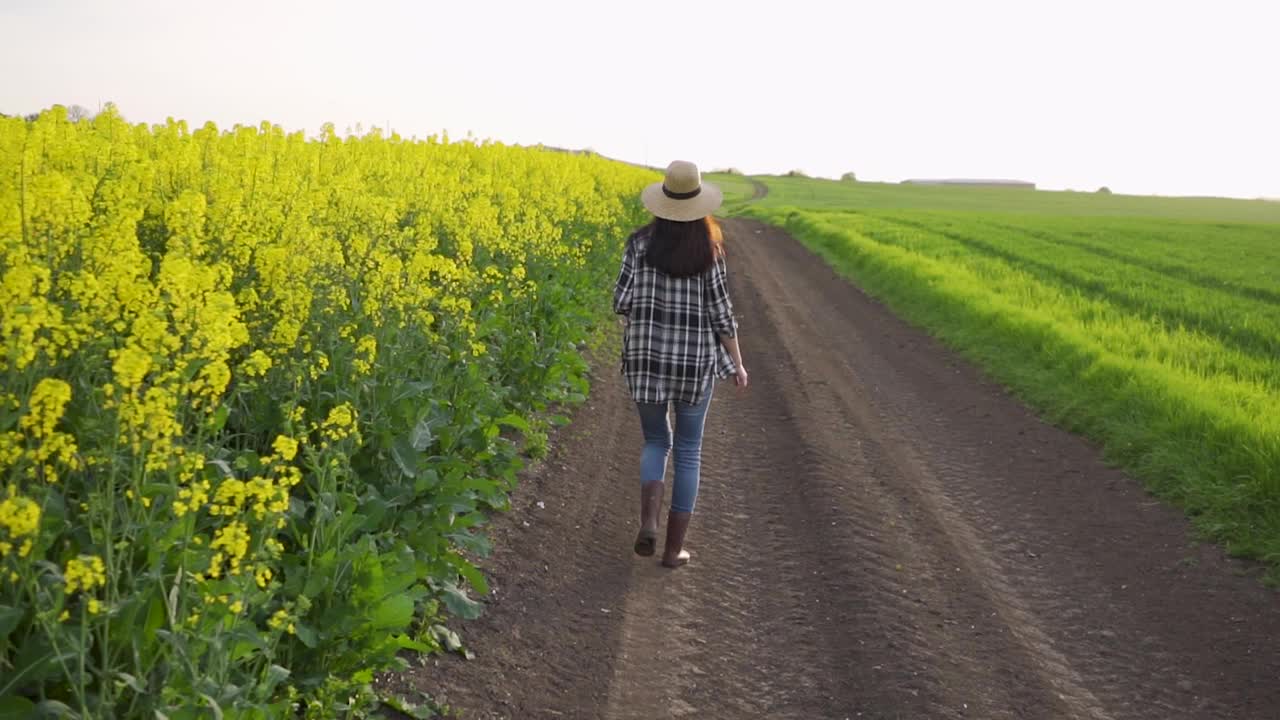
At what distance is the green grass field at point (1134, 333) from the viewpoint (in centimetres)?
939

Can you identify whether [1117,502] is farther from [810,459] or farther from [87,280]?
[87,280]

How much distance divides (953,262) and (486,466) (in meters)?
20.3

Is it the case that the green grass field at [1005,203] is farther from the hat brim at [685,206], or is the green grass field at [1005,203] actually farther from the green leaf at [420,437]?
the green leaf at [420,437]

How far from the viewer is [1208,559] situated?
811 cm

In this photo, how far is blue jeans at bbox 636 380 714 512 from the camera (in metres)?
7.64

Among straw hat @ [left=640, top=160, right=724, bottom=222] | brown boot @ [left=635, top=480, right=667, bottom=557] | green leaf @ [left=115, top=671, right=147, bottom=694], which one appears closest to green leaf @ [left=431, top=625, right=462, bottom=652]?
brown boot @ [left=635, top=480, right=667, bottom=557]

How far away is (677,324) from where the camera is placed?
7535 mm

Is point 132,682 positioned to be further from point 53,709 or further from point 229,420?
point 229,420

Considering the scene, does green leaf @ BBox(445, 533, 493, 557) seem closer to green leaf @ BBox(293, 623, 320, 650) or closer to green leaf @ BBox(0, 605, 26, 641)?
green leaf @ BBox(293, 623, 320, 650)

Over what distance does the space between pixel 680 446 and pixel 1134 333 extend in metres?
10.2

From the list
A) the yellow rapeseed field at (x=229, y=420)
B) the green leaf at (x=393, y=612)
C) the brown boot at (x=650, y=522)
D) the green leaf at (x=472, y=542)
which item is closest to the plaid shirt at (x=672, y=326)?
the brown boot at (x=650, y=522)

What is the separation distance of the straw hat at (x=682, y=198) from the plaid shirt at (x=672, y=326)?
12.7 inches

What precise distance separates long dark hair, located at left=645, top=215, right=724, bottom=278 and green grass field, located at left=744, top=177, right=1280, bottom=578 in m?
4.23

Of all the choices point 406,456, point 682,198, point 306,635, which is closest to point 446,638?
point 406,456
